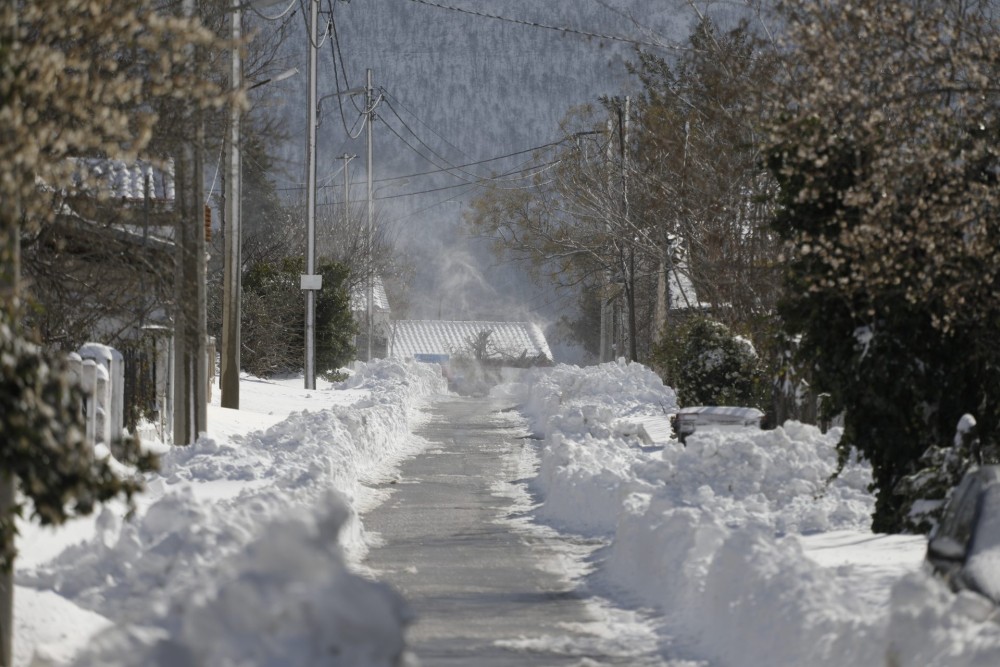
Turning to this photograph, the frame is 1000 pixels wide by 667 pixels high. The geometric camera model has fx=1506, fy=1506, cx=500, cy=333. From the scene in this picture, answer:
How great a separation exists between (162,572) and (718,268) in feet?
63.3

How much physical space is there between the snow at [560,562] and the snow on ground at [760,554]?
0.02 m

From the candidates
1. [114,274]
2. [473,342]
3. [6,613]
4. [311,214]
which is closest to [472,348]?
[473,342]

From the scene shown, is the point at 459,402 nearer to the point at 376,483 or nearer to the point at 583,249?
the point at 583,249

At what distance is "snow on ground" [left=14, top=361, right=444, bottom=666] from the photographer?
4793mm

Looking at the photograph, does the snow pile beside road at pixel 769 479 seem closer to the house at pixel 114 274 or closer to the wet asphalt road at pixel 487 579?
the wet asphalt road at pixel 487 579

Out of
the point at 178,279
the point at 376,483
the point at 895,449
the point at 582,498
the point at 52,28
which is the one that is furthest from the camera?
the point at 376,483

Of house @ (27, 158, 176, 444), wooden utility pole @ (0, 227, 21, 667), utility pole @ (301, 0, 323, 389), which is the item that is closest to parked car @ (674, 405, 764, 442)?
house @ (27, 158, 176, 444)

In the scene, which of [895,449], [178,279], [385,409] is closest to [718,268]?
[385,409]

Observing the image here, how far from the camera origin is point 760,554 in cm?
982

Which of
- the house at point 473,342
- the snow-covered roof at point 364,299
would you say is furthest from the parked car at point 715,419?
the house at point 473,342

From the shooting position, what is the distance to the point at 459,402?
171 ft

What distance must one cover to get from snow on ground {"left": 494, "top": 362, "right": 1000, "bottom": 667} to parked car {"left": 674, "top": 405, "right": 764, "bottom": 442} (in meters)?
0.80

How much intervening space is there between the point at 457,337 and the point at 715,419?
82.9 m

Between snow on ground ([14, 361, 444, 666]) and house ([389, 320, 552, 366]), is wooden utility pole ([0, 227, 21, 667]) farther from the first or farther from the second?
house ([389, 320, 552, 366])
